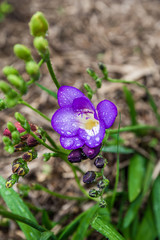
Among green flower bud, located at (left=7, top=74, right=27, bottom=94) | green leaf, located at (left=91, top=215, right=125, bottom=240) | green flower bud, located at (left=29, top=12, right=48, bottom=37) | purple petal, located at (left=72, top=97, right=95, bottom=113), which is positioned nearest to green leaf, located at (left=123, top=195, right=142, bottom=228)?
green leaf, located at (left=91, top=215, right=125, bottom=240)

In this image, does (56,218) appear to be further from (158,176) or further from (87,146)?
(87,146)

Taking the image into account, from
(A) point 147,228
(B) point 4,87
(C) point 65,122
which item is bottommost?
(A) point 147,228

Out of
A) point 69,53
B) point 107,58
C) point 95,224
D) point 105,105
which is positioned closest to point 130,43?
point 107,58

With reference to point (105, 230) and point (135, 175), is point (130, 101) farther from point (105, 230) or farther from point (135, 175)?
point (105, 230)

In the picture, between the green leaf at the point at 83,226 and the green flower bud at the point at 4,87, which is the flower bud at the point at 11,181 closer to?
the green flower bud at the point at 4,87

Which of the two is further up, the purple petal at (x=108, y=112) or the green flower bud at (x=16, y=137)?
the green flower bud at (x=16, y=137)

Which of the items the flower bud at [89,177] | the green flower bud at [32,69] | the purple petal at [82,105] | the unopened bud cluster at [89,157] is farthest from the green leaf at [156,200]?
the green flower bud at [32,69]

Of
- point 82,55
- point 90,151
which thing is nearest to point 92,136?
point 90,151

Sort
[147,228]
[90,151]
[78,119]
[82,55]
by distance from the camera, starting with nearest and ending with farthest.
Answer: [90,151] → [78,119] → [147,228] → [82,55]
